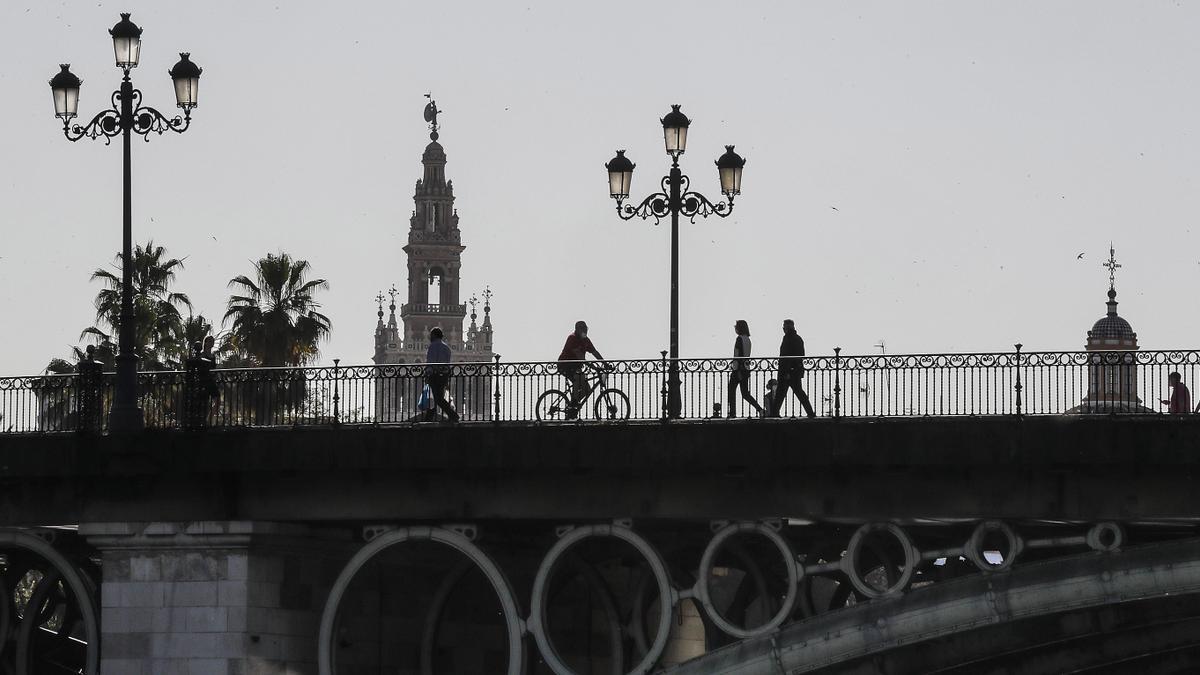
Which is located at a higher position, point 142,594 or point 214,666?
point 142,594

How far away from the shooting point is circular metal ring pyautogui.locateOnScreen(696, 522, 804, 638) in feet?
115

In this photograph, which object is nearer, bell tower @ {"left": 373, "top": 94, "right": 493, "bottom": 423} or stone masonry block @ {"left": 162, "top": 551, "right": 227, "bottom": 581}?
stone masonry block @ {"left": 162, "top": 551, "right": 227, "bottom": 581}

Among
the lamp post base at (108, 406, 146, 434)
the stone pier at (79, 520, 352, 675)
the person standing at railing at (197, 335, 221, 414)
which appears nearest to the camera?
the stone pier at (79, 520, 352, 675)

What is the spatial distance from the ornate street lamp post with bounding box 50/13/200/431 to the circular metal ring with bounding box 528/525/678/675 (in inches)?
231

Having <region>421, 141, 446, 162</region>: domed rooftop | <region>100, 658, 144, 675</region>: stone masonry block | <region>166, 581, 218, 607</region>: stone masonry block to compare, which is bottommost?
<region>100, 658, 144, 675</region>: stone masonry block

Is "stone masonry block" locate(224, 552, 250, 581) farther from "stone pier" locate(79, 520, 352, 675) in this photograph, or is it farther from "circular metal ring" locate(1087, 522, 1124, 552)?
"circular metal ring" locate(1087, 522, 1124, 552)

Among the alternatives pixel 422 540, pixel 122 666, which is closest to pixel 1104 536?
pixel 422 540

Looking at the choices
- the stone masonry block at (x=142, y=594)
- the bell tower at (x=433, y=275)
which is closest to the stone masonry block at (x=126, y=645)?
the stone masonry block at (x=142, y=594)

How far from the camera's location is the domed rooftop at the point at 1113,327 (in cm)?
12444

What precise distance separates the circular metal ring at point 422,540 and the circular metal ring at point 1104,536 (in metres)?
7.82

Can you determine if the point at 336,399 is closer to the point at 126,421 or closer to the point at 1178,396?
the point at 126,421

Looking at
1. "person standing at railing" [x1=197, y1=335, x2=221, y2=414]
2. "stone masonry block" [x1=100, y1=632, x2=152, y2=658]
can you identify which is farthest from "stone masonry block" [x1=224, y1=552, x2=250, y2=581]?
"person standing at railing" [x1=197, y1=335, x2=221, y2=414]

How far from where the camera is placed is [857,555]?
35.3 metres

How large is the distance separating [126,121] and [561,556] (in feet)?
26.8
